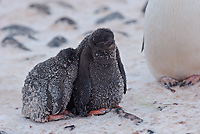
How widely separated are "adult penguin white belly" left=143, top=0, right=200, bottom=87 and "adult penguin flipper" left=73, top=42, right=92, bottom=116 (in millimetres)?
1320

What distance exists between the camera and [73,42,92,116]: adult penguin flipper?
3.19 metres

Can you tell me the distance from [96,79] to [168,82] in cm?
144

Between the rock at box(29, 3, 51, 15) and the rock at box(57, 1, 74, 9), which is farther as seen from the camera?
the rock at box(57, 1, 74, 9)

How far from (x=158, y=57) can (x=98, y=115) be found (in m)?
1.42

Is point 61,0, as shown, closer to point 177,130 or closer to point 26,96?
point 26,96

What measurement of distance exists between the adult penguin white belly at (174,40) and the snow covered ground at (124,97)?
215 millimetres

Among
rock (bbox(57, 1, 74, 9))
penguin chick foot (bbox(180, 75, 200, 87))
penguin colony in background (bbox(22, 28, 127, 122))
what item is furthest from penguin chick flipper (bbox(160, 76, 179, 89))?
rock (bbox(57, 1, 74, 9))

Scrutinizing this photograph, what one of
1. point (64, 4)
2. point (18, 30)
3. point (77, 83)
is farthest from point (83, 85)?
point (64, 4)

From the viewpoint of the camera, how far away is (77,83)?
128 inches

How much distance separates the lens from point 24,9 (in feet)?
35.5

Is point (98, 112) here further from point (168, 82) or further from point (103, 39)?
point (168, 82)

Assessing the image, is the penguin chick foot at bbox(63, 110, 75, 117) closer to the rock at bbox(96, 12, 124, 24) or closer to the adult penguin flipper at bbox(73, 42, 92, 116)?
the adult penguin flipper at bbox(73, 42, 92, 116)

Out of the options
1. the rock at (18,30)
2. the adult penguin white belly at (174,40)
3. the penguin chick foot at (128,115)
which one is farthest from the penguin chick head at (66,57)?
the rock at (18,30)

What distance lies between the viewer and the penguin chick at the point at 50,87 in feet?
10.3
